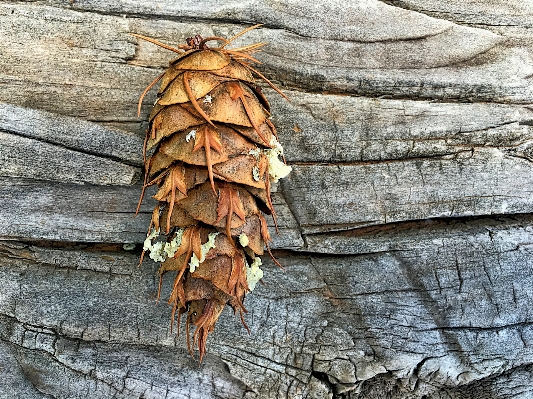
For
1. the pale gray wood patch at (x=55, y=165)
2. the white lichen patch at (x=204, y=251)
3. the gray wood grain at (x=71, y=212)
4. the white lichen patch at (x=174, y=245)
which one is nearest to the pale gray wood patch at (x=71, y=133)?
the pale gray wood patch at (x=55, y=165)

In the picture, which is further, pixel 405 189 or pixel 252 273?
pixel 405 189

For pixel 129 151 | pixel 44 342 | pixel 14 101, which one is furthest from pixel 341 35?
pixel 44 342

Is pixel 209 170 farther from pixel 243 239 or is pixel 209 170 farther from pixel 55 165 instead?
pixel 55 165

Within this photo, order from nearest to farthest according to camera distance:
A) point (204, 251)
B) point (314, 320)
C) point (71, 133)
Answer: point (204, 251)
point (71, 133)
point (314, 320)

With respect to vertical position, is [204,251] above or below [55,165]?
below

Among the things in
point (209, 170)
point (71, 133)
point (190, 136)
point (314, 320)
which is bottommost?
point (314, 320)

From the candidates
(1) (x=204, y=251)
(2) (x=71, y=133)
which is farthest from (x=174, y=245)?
(2) (x=71, y=133)

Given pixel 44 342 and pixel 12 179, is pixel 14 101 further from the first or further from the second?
pixel 44 342

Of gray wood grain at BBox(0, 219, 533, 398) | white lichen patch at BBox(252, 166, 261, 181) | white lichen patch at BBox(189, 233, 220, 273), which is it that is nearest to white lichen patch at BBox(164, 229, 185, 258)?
white lichen patch at BBox(189, 233, 220, 273)
